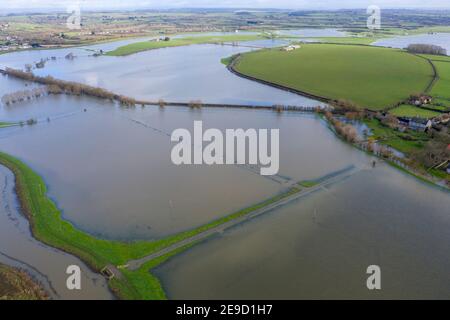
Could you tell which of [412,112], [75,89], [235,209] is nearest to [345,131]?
[412,112]

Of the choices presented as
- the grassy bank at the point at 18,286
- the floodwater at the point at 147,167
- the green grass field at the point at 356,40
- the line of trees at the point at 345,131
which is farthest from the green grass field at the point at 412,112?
the green grass field at the point at 356,40

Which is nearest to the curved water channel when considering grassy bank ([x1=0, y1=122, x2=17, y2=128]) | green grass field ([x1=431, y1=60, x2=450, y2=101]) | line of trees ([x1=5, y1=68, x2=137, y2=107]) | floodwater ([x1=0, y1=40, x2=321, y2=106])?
grassy bank ([x1=0, y1=122, x2=17, y2=128])

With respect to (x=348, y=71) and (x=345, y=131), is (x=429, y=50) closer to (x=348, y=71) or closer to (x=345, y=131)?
(x=348, y=71)

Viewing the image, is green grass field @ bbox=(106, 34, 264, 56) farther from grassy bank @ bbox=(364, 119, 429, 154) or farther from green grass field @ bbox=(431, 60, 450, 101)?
grassy bank @ bbox=(364, 119, 429, 154)

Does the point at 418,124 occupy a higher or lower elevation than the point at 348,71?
lower

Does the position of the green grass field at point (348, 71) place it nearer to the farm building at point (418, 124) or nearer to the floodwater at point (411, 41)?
the farm building at point (418, 124)

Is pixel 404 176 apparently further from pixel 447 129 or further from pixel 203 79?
pixel 203 79
